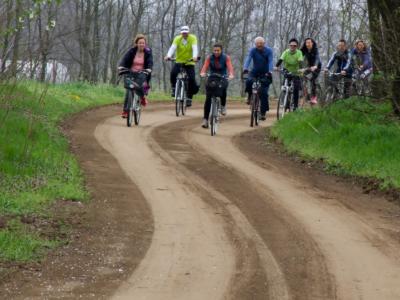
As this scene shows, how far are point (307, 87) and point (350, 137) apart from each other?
6.46 meters

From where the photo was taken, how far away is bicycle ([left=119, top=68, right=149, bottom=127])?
1612 cm

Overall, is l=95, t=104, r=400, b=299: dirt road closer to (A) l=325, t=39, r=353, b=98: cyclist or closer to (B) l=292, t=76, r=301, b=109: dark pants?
(A) l=325, t=39, r=353, b=98: cyclist

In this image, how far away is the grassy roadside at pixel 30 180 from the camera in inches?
278

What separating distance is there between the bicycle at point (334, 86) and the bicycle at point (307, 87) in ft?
0.96

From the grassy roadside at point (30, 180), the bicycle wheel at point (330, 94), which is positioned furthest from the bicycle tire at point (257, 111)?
the grassy roadside at point (30, 180)

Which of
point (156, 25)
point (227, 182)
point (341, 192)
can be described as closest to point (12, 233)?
point (227, 182)

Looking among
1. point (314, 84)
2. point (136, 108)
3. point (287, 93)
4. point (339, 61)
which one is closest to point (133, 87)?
point (136, 108)

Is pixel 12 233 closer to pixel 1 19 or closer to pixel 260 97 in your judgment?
pixel 1 19

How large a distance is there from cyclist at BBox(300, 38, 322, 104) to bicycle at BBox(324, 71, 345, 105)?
0.52 metres

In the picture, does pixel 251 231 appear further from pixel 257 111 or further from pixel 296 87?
pixel 296 87

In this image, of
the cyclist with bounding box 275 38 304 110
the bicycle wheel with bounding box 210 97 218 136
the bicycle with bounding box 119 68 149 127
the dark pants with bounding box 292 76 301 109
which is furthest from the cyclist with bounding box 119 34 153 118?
the dark pants with bounding box 292 76 301 109

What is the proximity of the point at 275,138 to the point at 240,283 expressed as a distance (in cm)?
955

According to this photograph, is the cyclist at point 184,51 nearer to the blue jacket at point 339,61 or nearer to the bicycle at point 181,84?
the bicycle at point 181,84

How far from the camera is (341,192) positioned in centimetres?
1051
